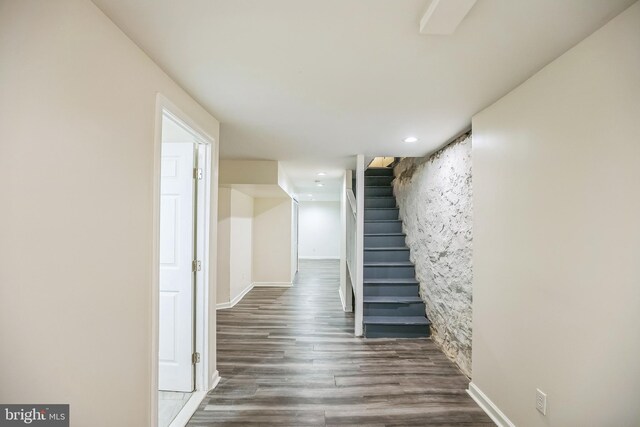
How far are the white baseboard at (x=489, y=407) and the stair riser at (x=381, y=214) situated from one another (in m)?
2.89

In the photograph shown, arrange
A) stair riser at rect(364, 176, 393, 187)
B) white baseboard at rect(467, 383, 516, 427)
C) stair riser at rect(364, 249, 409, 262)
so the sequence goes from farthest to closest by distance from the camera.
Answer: stair riser at rect(364, 176, 393, 187)
stair riser at rect(364, 249, 409, 262)
white baseboard at rect(467, 383, 516, 427)

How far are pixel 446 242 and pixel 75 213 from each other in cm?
297

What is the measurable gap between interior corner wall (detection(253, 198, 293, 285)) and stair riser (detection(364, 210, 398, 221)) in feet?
6.85

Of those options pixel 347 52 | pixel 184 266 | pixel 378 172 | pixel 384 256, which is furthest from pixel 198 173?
pixel 378 172

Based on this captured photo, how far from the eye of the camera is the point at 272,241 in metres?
6.07

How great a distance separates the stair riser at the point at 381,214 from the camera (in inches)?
186

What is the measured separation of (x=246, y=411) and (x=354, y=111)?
7.97 ft

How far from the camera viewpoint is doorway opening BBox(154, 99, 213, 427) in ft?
7.00

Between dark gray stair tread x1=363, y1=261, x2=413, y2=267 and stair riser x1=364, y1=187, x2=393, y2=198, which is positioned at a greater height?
stair riser x1=364, y1=187, x2=393, y2=198

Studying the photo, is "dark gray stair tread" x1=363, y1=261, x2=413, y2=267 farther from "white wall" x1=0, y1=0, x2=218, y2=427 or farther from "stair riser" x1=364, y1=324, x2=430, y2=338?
"white wall" x1=0, y1=0, x2=218, y2=427

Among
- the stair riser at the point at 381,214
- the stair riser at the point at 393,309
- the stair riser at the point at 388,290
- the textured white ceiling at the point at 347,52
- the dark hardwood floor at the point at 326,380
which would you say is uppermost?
the textured white ceiling at the point at 347,52

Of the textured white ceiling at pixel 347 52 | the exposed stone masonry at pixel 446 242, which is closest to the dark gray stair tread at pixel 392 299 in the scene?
the exposed stone masonry at pixel 446 242

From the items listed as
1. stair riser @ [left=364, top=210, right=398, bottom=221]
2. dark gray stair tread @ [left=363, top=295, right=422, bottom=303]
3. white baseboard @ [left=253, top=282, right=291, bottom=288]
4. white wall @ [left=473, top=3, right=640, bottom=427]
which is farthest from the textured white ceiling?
white baseboard @ [left=253, top=282, right=291, bottom=288]

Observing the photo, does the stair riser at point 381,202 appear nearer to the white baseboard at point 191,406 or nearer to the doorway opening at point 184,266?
the doorway opening at point 184,266
